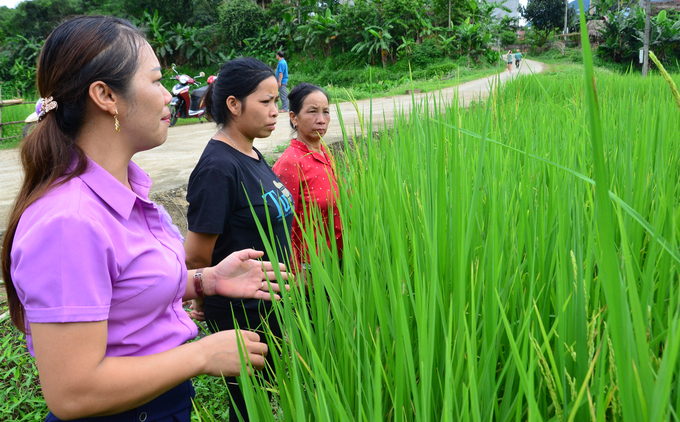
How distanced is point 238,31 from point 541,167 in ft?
85.7

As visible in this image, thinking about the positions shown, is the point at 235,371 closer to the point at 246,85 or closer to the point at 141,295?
the point at 141,295

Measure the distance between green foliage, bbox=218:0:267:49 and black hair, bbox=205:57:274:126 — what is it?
25076mm

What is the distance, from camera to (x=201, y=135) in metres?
6.10

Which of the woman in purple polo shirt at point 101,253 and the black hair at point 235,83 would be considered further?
the black hair at point 235,83

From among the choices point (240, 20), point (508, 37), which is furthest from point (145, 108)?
point (508, 37)

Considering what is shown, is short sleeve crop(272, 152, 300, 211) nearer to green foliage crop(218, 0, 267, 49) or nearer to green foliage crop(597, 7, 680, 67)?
green foliage crop(597, 7, 680, 67)

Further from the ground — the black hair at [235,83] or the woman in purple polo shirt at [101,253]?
the black hair at [235,83]

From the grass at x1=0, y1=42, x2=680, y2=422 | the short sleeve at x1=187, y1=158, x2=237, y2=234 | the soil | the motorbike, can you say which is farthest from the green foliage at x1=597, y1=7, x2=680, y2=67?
the grass at x1=0, y1=42, x2=680, y2=422

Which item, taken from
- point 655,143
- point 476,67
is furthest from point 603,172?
point 476,67

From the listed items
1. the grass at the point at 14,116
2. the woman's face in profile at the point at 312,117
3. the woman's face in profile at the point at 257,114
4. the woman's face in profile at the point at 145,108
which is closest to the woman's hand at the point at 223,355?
the woman's face in profile at the point at 145,108

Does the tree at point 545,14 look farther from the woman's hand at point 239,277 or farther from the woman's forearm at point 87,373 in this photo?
the woman's forearm at point 87,373

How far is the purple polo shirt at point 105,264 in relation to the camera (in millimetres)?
724

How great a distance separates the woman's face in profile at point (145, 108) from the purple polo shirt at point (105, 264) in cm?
10

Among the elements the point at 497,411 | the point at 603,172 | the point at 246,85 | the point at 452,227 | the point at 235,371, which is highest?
the point at 246,85
